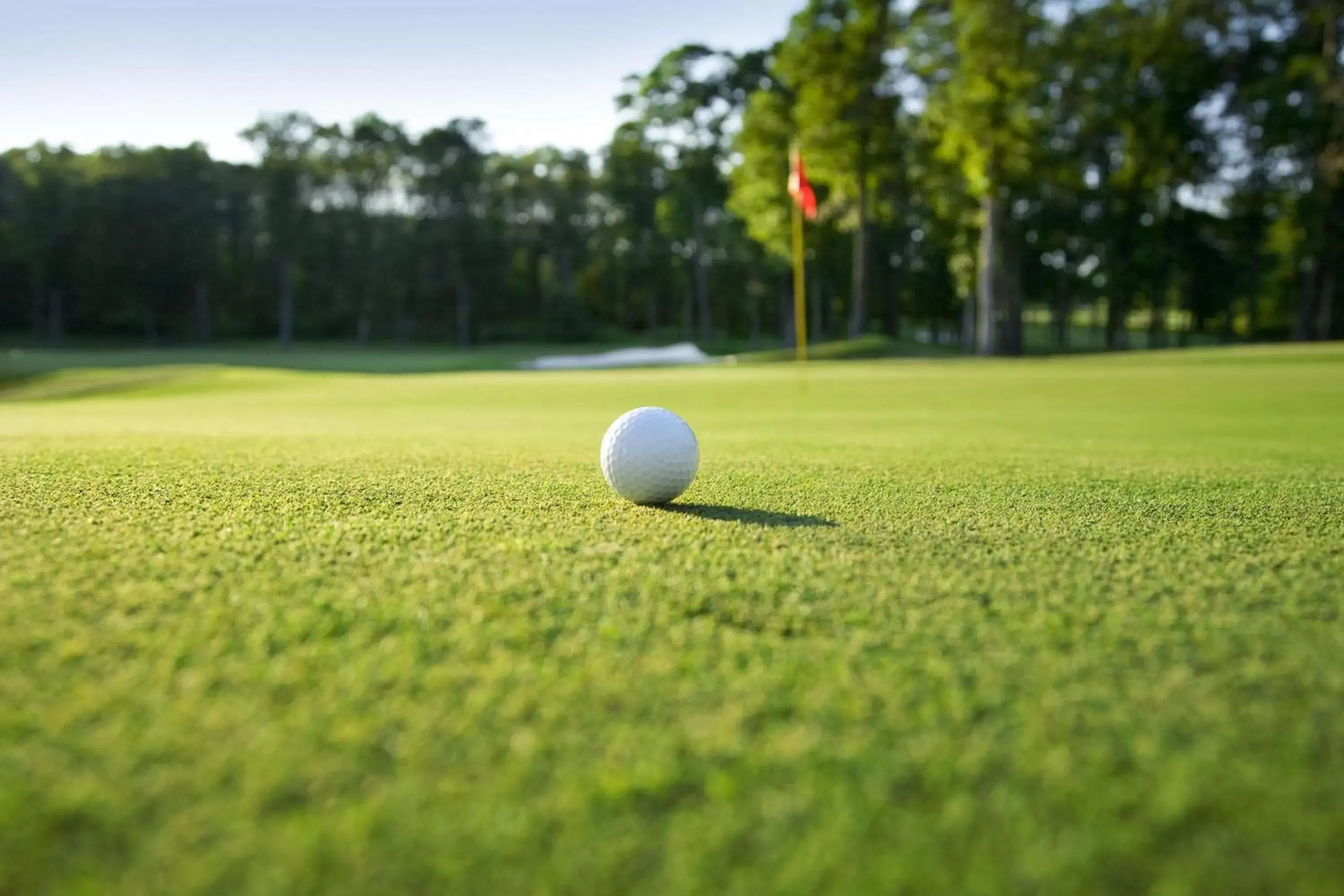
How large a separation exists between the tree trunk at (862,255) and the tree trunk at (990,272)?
3871 millimetres

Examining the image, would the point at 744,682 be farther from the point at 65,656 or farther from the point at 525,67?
the point at 525,67

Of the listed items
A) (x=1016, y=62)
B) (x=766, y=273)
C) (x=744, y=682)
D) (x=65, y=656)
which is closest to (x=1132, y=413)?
A: (x=744, y=682)

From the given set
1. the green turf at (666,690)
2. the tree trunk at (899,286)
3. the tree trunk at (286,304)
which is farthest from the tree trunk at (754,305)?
the green turf at (666,690)

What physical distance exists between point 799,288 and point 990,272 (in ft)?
53.5

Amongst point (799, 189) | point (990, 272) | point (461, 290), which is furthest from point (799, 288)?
point (461, 290)

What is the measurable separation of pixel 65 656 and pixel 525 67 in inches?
901

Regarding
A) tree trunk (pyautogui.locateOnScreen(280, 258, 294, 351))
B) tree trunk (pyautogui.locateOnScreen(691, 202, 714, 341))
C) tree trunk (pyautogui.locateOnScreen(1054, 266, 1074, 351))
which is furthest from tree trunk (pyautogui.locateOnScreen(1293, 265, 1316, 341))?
tree trunk (pyautogui.locateOnScreen(280, 258, 294, 351))

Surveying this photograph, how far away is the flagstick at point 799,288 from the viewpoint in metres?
16.1

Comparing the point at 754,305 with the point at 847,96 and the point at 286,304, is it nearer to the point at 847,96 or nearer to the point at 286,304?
the point at 847,96

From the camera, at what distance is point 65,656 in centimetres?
205

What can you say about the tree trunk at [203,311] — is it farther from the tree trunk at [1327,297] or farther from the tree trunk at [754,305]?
the tree trunk at [1327,297]

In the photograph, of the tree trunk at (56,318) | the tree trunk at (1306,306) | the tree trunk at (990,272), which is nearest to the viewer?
the tree trunk at (990,272)

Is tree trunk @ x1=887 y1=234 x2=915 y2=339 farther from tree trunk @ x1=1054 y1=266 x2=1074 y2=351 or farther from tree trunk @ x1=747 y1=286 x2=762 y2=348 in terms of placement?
tree trunk @ x1=1054 y1=266 x2=1074 y2=351

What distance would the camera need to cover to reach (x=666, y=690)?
188 cm
